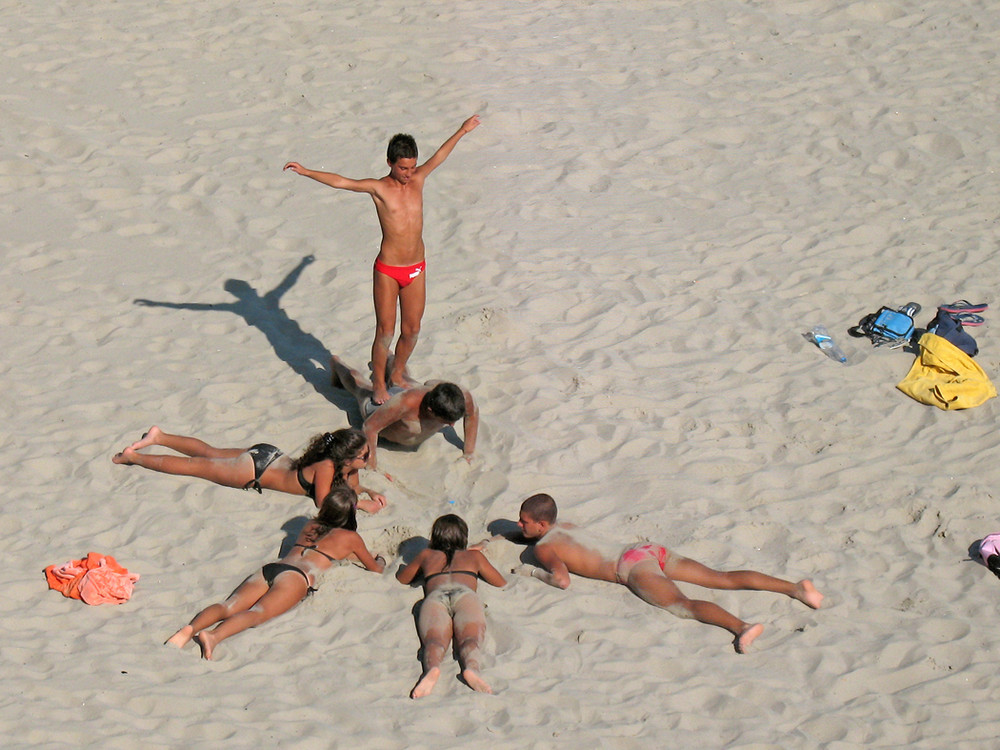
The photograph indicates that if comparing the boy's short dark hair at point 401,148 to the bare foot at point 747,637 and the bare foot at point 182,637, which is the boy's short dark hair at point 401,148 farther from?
the bare foot at point 747,637

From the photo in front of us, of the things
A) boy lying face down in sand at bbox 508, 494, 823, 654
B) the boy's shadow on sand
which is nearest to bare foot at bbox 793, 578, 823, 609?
boy lying face down in sand at bbox 508, 494, 823, 654

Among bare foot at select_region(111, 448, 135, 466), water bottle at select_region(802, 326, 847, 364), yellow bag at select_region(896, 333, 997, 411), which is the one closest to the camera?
bare foot at select_region(111, 448, 135, 466)

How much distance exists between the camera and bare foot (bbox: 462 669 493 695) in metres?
5.01

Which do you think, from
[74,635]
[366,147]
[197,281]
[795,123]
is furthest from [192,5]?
[74,635]

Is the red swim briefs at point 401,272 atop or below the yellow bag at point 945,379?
atop

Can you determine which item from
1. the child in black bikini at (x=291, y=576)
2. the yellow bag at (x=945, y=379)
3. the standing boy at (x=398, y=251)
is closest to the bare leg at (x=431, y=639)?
the child in black bikini at (x=291, y=576)

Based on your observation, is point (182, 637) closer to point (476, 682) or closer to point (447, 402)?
point (476, 682)

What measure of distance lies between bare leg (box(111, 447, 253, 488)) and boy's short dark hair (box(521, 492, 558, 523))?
1615 millimetres

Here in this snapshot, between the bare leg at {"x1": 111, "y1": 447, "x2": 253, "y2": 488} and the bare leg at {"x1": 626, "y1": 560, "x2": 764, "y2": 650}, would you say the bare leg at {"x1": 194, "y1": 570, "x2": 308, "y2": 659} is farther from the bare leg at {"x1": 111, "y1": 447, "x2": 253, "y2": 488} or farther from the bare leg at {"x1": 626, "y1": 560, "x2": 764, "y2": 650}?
the bare leg at {"x1": 626, "y1": 560, "x2": 764, "y2": 650}

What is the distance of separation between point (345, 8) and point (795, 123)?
4.68 metres

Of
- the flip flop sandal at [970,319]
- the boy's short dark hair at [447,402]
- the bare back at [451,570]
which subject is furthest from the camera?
the flip flop sandal at [970,319]

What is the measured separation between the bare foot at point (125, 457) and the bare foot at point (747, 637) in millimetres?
3530

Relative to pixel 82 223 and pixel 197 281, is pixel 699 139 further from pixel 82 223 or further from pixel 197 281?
pixel 82 223

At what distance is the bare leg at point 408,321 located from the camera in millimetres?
6742
